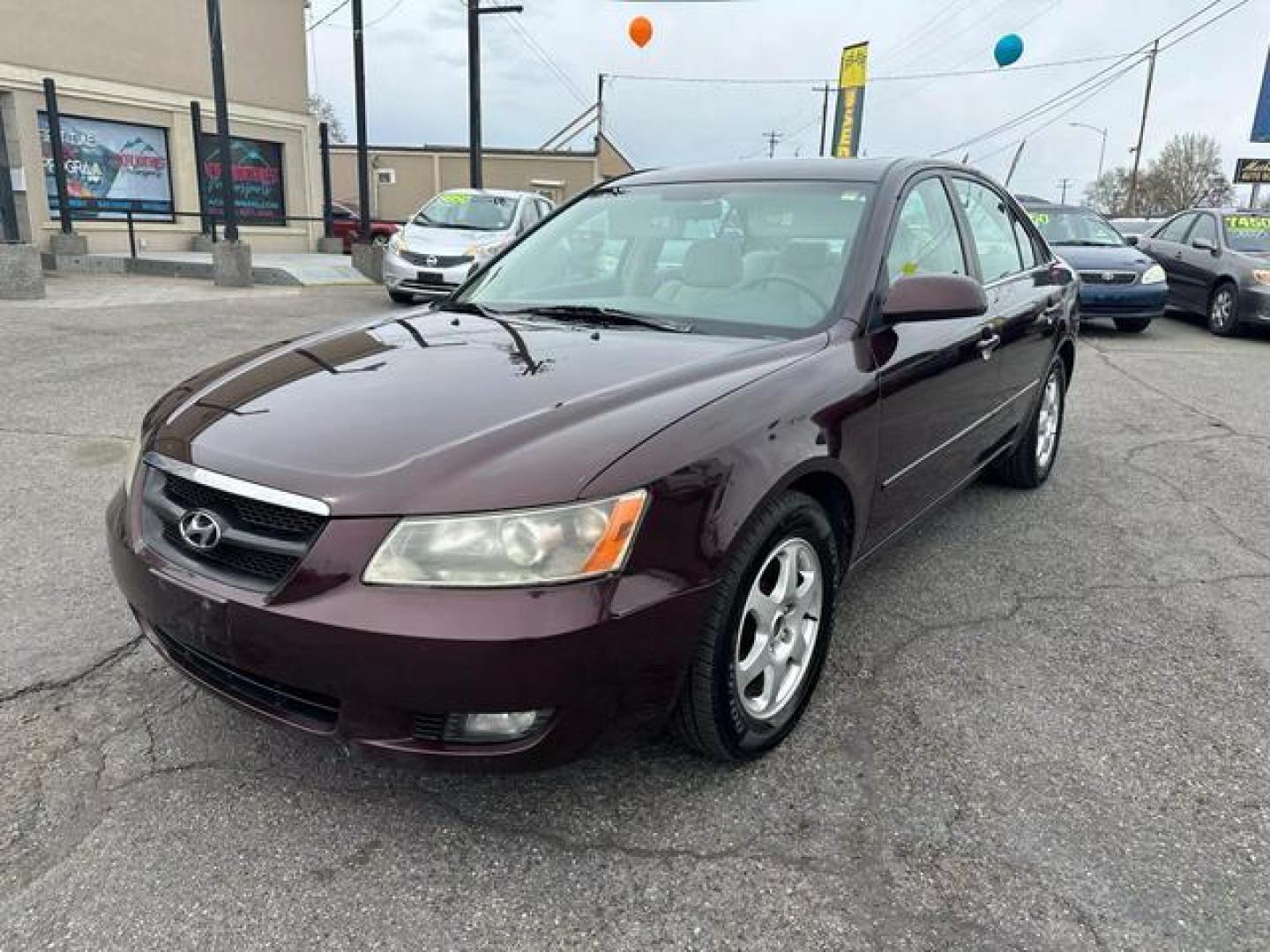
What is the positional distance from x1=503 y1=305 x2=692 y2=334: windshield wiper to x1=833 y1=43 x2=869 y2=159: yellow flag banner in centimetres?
2388

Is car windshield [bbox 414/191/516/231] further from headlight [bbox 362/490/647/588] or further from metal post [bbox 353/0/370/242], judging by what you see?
headlight [bbox 362/490/647/588]

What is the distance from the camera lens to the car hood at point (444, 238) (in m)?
12.3

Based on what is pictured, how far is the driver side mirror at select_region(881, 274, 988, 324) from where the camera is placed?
112 inches

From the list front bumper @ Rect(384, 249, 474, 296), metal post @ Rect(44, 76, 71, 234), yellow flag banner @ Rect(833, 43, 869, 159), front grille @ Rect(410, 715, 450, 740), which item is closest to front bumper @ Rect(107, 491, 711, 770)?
front grille @ Rect(410, 715, 450, 740)

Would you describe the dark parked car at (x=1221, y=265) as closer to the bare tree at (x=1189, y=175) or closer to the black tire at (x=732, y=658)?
the black tire at (x=732, y=658)

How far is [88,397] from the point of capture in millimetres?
6484

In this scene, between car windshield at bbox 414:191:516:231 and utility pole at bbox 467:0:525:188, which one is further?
utility pole at bbox 467:0:525:188

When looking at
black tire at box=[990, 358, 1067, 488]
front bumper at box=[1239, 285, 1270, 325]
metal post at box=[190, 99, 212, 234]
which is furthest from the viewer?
metal post at box=[190, 99, 212, 234]

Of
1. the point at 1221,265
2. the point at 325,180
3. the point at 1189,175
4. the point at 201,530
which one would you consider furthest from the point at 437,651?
the point at 1189,175

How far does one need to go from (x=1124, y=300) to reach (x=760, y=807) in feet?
35.6

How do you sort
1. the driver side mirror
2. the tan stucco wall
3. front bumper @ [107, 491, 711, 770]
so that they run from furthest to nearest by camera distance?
the tan stucco wall → the driver side mirror → front bumper @ [107, 491, 711, 770]

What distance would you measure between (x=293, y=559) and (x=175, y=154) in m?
19.3

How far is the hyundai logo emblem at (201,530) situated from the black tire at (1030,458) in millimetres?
3626

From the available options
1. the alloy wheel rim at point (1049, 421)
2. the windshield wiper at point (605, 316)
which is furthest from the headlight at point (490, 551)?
the alloy wheel rim at point (1049, 421)
